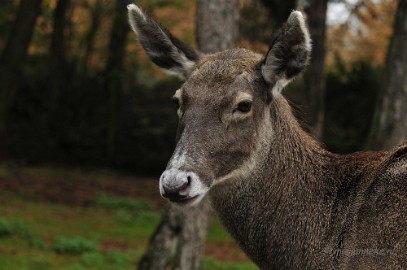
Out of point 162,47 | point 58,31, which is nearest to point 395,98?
point 162,47

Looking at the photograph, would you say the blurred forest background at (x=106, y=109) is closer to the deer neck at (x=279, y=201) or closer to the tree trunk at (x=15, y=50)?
the tree trunk at (x=15, y=50)

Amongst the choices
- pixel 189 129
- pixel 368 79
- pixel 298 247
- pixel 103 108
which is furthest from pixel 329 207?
pixel 103 108

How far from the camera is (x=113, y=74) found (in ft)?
89.9

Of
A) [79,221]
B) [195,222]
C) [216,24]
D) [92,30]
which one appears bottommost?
[79,221]

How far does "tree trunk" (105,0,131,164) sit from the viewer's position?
27.4 metres

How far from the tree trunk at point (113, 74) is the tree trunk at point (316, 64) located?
10.9 meters

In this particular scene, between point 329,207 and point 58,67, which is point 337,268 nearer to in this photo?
point 329,207

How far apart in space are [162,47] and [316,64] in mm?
10160

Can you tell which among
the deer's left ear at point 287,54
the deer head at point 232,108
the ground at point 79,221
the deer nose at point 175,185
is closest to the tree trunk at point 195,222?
the ground at point 79,221

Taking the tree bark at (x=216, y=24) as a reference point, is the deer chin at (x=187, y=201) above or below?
below

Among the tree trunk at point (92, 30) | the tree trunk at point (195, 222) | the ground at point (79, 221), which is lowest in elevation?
the ground at point (79, 221)

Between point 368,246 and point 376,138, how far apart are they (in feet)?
25.2

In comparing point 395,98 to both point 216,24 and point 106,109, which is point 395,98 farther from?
point 106,109

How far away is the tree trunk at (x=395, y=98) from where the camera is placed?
1291 cm
